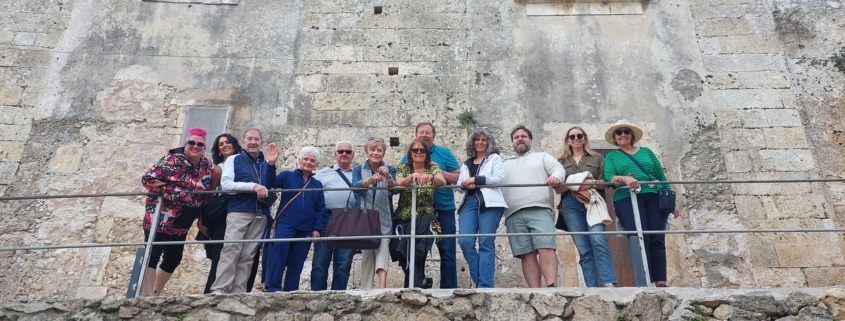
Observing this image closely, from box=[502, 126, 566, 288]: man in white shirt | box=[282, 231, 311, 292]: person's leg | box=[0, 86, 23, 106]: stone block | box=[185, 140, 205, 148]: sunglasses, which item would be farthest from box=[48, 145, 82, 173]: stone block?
box=[502, 126, 566, 288]: man in white shirt

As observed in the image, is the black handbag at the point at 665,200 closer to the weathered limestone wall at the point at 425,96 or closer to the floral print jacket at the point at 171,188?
the weathered limestone wall at the point at 425,96

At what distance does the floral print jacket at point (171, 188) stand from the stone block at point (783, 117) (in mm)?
5975

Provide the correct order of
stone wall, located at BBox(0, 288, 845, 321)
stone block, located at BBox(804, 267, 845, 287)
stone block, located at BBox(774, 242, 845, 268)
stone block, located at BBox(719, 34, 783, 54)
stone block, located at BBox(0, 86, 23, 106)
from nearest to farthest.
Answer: stone wall, located at BBox(0, 288, 845, 321), stone block, located at BBox(804, 267, 845, 287), stone block, located at BBox(774, 242, 845, 268), stone block, located at BBox(0, 86, 23, 106), stone block, located at BBox(719, 34, 783, 54)

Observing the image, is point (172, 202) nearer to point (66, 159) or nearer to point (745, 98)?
point (66, 159)

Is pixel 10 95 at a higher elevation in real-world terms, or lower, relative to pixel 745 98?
lower

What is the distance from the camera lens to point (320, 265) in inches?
214

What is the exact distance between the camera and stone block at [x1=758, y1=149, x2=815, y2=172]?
7.65 metres

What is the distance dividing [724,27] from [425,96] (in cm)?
360

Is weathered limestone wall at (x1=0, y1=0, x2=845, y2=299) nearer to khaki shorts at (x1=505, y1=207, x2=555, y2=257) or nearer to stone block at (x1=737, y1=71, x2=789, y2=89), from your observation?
stone block at (x1=737, y1=71, x2=789, y2=89)

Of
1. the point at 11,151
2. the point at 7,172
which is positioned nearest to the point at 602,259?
the point at 7,172

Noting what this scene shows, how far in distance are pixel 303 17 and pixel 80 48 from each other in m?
2.60

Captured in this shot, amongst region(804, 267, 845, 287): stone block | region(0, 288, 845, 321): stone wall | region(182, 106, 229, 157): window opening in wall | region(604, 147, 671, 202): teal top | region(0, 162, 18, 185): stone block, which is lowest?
region(0, 288, 845, 321): stone wall

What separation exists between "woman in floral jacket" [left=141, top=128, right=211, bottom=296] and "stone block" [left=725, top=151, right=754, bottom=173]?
5.35 metres

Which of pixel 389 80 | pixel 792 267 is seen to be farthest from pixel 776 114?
pixel 389 80
